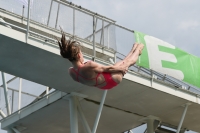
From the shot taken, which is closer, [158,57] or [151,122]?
[158,57]

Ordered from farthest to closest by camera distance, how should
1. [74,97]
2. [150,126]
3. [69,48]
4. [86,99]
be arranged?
1. [150,126]
2. [86,99]
3. [74,97]
4. [69,48]

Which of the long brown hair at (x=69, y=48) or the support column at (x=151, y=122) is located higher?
the support column at (x=151, y=122)

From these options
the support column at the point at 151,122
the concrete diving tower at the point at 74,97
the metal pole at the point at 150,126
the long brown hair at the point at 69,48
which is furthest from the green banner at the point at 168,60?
the long brown hair at the point at 69,48

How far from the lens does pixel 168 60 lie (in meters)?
21.8

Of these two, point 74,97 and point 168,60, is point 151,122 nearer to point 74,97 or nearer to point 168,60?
point 168,60

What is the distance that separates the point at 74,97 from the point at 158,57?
4194 mm

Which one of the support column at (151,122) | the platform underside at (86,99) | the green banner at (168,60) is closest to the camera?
the platform underside at (86,99)

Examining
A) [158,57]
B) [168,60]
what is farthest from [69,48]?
[168,60]

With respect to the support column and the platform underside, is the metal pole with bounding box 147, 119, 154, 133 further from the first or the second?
the platform underside

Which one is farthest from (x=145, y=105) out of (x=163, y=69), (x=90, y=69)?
(x=90, y=69)

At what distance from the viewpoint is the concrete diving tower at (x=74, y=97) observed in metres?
18.0

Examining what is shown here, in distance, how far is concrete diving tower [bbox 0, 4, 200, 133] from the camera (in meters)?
18.0

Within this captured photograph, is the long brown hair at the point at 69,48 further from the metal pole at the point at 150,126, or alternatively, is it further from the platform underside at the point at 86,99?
the metal pole at the point at 150,126

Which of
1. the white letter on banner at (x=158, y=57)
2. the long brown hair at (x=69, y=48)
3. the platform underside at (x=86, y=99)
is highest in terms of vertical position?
the white letter on banner at (x=158, y=57)
